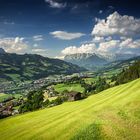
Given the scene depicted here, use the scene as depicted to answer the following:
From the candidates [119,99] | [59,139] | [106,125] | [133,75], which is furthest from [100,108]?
[133,75]

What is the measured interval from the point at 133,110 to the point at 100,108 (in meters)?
7.17

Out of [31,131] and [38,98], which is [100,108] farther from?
[38,98]

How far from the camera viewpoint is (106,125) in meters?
38.4

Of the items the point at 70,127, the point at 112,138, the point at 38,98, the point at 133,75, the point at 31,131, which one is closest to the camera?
the point at 112,138

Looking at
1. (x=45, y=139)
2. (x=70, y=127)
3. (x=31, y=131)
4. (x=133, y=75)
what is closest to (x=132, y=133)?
(x=70, y=127)

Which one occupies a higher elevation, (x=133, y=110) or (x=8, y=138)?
(x=133, y=110)

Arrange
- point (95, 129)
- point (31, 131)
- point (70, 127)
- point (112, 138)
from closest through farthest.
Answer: point (112, 138)
point (95, 129)
point (70, 127)
point (31, 131)

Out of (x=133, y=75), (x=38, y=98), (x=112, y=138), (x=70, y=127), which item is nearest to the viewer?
(x=112, y=138)

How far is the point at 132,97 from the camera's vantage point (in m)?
46.5

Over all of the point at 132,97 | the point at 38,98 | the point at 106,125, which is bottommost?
the point at 38,98

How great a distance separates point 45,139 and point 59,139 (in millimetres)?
2738

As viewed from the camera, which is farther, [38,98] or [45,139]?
[38,98]

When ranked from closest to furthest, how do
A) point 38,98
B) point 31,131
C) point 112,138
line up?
1. point 112,138
2. point 31,131
3. point 38,98

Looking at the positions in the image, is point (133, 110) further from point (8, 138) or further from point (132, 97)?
point (8, 138)
